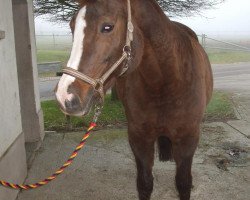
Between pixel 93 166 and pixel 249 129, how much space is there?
2.69 m

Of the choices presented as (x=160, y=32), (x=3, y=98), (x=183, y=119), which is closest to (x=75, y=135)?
(x=3, y=98)

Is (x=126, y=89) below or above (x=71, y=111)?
below

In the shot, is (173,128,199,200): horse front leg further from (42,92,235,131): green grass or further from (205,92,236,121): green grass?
(205,92,236,121): green grass

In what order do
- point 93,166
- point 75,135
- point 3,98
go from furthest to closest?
point 75,135 → point 93,166 → point 3,98

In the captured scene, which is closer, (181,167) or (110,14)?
(110,14)

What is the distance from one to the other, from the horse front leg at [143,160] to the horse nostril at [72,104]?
52.3 inches

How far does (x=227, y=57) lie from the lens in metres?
20.0

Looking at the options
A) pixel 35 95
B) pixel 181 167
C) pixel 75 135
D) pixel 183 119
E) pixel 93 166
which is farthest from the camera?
pixel 75 135

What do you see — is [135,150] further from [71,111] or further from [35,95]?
[35,95]

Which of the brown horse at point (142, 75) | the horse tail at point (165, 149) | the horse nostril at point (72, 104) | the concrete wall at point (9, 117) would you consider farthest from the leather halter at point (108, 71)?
the concrete wall at point (9, 117)

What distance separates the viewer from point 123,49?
1.92 m

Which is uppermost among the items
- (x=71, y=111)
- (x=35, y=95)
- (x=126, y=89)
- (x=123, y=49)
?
(x=123, y=49)

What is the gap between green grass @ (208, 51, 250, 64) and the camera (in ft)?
60.4

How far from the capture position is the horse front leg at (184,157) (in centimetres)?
289
